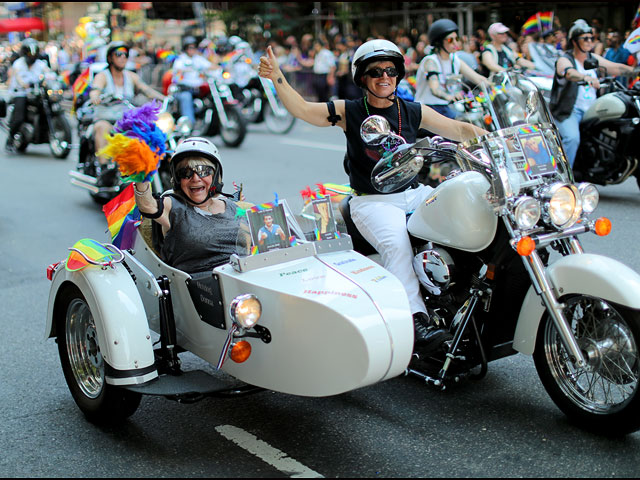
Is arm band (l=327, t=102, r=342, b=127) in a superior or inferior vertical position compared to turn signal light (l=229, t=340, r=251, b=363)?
superior

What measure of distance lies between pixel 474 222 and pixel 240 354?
1227 mm

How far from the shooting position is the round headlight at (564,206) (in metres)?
3.46

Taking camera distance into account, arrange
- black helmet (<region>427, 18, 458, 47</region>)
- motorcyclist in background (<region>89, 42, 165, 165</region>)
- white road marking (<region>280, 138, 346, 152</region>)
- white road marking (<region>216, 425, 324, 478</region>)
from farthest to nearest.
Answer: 1. white road marking (<region>280, 138, 346, 152</region>)
2. motorcyclist in background (<region>89, 42, 165, 165</region>)
3. black helmet (<region>427, 18, 458, 47</region>)
4. white road marking (<region>216, 425, 324, 478</region>)

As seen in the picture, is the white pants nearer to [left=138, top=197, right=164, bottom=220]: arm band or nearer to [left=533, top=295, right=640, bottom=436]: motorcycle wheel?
[left=533, top=295, right=640, bottom=436]: motorcycle wheel

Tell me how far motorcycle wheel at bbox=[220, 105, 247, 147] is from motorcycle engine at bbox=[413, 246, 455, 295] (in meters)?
10.3

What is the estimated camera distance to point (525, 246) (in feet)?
11.2

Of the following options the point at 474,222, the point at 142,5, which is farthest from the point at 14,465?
the point at 142,5

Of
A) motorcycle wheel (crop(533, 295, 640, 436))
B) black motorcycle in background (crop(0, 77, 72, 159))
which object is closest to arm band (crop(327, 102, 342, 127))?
motorcycle wheel (crop(533, 295, 640, 436))

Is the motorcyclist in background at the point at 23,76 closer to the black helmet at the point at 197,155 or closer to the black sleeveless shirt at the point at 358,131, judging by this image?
the black helmet at the point at 197,155

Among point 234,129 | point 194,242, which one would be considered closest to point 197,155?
point 194,242

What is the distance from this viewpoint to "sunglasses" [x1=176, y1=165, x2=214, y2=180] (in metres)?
4.08

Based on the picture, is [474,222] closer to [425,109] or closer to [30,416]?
[425,109]

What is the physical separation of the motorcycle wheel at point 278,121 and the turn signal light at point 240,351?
12569 mm

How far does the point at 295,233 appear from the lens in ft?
12.0
